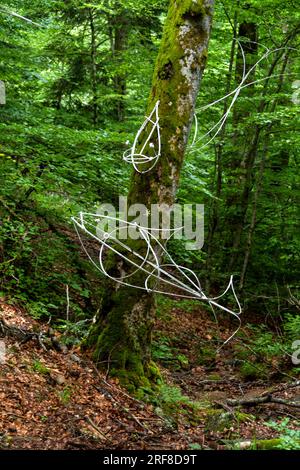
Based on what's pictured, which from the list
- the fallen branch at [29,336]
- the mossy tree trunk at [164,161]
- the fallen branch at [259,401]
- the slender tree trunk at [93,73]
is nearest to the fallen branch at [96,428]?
the mossy tree trunk at [164,161]

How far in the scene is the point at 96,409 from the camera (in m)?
4.29

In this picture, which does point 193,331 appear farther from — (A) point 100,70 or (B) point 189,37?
(A) point 100,70

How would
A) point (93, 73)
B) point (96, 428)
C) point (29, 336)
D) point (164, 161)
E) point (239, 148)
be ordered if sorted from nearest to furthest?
point (96, 428) < point (164, 161) < point (29, 336) < point (239, 148) < point (93, 73)

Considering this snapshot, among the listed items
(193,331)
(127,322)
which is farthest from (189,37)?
(193,331)

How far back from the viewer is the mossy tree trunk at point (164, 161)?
16.0ft

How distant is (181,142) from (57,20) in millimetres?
8131

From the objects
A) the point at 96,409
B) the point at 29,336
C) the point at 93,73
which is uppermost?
the point at 93,73


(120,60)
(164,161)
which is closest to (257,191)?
(120,60)

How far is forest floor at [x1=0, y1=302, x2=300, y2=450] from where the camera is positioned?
3.79 meters

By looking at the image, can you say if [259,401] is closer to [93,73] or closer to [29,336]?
[29,336]

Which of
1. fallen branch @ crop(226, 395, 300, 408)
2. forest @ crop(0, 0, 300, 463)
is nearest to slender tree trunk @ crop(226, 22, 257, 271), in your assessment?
forest @ crop(0, 0, 300, 463)

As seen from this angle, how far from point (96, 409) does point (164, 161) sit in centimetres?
244

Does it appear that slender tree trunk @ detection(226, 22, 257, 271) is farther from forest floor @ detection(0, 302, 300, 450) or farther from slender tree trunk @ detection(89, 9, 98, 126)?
forest floor @ detection(0, 302, 300, 450)
